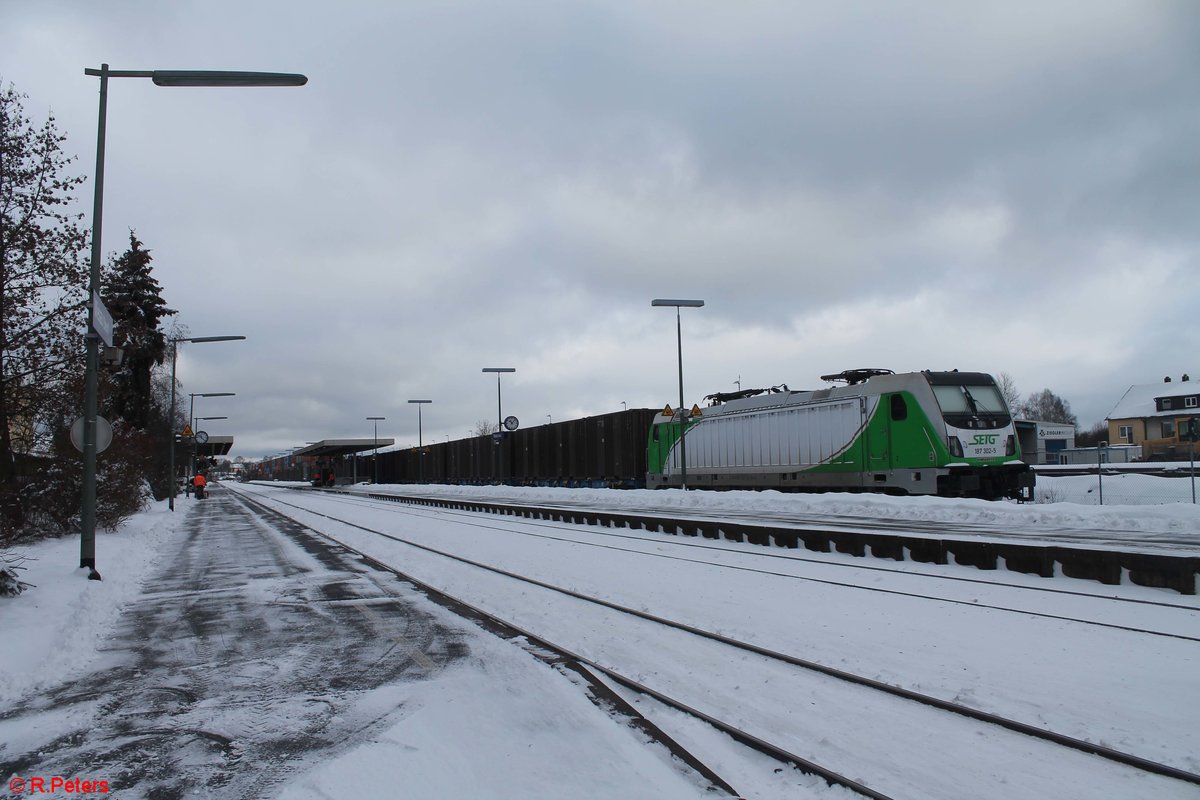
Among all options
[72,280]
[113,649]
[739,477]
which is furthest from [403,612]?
[739,477]

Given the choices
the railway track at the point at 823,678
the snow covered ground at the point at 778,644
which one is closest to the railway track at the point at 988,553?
the snow covered ground at the point at 778,644

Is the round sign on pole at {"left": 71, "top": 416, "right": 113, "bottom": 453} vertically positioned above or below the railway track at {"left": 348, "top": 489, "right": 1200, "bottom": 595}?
above

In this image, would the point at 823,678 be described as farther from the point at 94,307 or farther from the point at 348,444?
the point at 348,444

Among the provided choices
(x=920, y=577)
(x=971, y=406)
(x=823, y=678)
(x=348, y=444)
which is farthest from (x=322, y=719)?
(x=348, y=444)

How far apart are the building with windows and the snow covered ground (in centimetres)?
6003

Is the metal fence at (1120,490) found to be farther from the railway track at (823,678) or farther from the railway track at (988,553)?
the railway track at (823,678)

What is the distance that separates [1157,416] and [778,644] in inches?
3049

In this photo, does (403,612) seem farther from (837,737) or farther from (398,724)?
(837,737)

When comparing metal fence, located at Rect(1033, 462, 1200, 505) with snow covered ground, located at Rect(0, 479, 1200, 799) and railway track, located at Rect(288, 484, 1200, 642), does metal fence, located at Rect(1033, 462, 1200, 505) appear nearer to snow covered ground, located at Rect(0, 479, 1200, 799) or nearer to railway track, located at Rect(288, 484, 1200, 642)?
snow covered ground, located at Rect(0, 479, 1200, 799)

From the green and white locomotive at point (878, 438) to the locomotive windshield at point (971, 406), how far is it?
0.03 m

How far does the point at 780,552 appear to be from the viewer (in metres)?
13.8

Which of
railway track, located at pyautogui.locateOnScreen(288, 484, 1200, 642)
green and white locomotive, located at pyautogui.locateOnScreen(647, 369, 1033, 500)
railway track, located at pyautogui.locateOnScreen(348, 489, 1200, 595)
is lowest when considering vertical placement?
railway track, located at pyautogui.locateOnScreen(288, 484, 1200, 642)

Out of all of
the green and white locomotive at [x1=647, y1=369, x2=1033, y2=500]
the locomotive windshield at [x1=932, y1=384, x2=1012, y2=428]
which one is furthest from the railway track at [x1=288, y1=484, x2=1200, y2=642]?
the locomotive windshield at [x1=932, y1=384, x2=1012, y2=428]

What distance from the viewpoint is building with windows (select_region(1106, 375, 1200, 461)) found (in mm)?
62969
